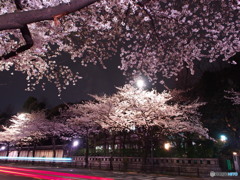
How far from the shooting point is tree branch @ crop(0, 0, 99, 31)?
3.76 meters

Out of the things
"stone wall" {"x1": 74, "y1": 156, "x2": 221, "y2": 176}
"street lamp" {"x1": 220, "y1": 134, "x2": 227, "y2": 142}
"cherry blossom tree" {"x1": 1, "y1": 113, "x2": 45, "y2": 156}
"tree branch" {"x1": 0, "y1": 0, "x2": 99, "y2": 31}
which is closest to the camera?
Result: "tree branch" {"x1": 0, "y1": 0, "x2": 99, "y2": 31}

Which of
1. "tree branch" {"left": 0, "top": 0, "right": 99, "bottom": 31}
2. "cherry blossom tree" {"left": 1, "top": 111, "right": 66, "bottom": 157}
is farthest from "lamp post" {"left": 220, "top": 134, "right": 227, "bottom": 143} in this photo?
"tree branch" {"left": 0, "top": 0, "right": 99, "bottom": 31}

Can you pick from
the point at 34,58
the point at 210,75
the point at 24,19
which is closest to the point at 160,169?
the point at 210,75

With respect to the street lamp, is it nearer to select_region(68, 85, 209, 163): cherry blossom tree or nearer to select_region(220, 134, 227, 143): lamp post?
select_region(220, 134, 227, 143): lamp post

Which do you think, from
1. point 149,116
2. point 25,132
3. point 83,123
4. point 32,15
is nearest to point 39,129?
point 25,132

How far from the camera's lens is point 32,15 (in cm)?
383

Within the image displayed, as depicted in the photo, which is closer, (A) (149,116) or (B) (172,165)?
(B) (172,165)

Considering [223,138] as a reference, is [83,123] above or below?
above

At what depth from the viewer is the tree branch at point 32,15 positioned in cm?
376

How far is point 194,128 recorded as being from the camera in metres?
20.0

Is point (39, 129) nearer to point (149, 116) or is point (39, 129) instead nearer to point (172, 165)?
point (149, 116)

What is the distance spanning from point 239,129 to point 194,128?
609 centimetres

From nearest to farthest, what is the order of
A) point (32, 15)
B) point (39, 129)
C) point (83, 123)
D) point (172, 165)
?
point (32, 15) → point (172, 165) → point (83, 123) → point (39, 129)

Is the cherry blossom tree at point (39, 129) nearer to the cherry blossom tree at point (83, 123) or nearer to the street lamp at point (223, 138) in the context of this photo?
the cherry blossom tree at point (83, 123)
